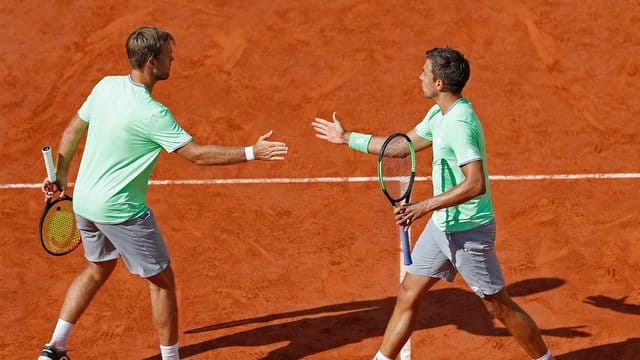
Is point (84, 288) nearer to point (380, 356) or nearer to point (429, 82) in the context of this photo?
point (380, 356)

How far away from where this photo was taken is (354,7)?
12.5 meters

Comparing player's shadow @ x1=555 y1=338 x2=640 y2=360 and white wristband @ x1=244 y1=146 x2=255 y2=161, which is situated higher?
white wristband @ x1=244 y1=146 x2=255 y2=161

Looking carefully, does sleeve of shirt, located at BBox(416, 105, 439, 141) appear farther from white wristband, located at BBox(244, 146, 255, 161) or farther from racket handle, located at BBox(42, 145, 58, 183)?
racket handle, located at BBox(42, 145, 58, 183)

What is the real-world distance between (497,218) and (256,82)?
318cm

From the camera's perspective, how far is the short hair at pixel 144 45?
717 cm

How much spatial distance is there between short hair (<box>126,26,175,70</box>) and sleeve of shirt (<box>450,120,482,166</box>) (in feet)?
6.45

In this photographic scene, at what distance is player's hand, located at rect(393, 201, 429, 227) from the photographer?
683 centimetres

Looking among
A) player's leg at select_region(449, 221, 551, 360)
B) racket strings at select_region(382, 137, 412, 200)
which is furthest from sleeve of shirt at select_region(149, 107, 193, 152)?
player's leg at select_region(449, 221, 551, 360)

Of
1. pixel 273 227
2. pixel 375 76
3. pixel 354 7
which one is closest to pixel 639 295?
pixel 273 227

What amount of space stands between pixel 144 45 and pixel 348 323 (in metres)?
2.77

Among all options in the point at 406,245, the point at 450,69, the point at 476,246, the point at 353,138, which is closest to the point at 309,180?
the point at 353,138

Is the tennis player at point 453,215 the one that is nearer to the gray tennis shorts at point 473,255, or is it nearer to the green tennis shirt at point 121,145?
the gray tennis shorts at point 473,255

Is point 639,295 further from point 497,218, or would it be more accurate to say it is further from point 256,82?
point 256,82

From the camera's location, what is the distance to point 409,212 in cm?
686
